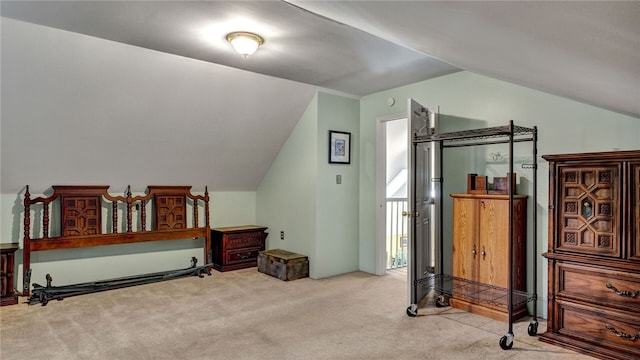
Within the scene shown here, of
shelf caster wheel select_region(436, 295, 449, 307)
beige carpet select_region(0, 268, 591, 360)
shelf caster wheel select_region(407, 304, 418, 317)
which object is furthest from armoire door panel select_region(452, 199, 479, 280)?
shelf caster wheel select_region(407, 304, 418, 317)

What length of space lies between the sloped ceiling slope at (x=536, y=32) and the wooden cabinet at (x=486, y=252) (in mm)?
1533

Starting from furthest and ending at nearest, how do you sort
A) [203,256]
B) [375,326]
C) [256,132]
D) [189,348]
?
[203,256]
[256,132]
[375,326]
[189,348]

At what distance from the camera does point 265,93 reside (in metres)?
4.34

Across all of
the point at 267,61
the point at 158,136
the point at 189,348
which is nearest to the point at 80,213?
the point at 158,136

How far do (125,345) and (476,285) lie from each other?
2938 mm

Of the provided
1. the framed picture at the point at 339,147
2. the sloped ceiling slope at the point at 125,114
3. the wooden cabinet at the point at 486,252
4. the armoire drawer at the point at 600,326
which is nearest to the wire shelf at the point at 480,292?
the wooden cabinet at the point at 486,252

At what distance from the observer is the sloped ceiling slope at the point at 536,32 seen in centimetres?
85

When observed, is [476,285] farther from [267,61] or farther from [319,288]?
[267,61]

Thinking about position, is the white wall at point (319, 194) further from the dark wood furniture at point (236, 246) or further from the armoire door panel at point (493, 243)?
the armoire door panel at point (493, 243)

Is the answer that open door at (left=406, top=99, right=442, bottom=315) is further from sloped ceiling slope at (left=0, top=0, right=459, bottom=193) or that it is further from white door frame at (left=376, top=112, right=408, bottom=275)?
white door frame at (left=376, top=112, right=408, bottom=275)

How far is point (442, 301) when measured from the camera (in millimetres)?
3584

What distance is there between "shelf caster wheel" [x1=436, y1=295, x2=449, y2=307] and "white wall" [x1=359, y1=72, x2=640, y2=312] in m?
0.57

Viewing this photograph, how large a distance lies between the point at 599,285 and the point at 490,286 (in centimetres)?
86

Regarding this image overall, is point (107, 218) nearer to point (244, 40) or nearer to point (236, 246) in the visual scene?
point (236, 246)
